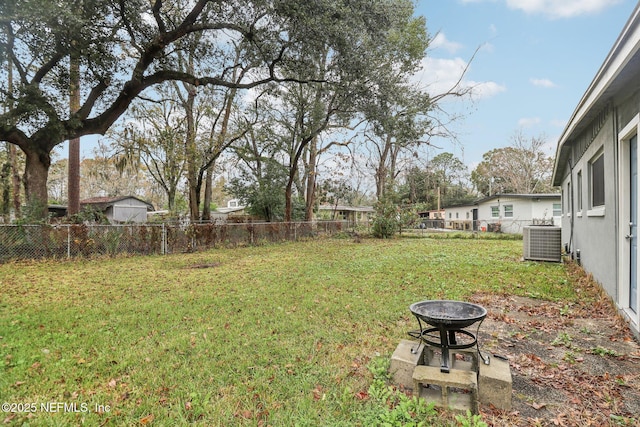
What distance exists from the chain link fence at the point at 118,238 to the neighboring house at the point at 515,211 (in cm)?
1590

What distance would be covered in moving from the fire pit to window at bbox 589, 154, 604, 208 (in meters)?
4.21

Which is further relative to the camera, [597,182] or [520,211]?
[520,211]

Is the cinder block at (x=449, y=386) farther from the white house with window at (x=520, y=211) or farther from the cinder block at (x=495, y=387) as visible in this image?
the white house with window at (x=520, y=211)

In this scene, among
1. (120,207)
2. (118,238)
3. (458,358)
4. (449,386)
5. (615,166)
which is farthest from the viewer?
(120,207)

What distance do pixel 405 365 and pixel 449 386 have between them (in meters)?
0.39

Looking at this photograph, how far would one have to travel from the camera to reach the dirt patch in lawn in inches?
81.8

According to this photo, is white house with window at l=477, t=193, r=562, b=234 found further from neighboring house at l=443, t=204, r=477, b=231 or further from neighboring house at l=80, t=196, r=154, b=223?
neighboring house at l=80, t=196, r=154, b=223

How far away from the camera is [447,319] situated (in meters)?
2.14

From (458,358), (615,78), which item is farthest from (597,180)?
(458,358)

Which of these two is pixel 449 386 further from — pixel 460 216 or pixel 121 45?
pixel 460 216

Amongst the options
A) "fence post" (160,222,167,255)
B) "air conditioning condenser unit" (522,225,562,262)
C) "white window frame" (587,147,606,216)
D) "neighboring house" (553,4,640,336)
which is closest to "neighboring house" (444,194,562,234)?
"air conditioning condenser unit" (522,225,562,262)

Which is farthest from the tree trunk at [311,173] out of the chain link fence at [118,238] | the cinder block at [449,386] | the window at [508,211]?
the cinder block at [449,386]

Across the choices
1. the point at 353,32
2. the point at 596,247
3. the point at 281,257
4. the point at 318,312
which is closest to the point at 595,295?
the point at 596,247

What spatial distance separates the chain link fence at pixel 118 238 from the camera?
8289 millimetres
